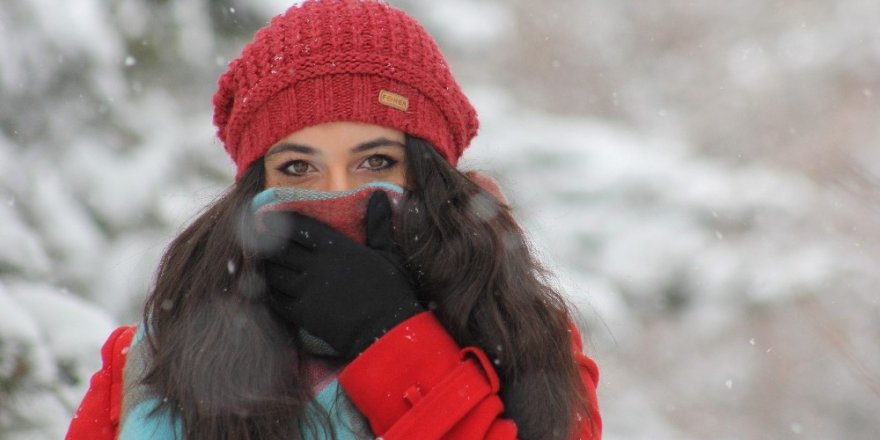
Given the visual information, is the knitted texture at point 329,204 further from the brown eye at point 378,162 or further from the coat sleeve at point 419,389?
the coat sleeve at point 419,389

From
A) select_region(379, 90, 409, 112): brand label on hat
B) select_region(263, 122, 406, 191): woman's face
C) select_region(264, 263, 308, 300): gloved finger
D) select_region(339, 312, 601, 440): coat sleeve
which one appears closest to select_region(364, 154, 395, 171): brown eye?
select_region(263, 122, 406, 191): woman's face

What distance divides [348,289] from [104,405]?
0.54 metres

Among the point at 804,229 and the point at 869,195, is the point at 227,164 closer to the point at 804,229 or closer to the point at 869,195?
the point at 869,195

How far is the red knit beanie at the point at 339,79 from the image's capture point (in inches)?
69.7

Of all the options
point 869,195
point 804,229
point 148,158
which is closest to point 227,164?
point 148,158

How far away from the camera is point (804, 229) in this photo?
12.1 ft

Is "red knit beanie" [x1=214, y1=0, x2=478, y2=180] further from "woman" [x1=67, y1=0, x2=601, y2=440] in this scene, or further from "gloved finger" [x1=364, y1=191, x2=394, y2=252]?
"gloved finger" [x1=364, y1=191, x2=394, y2=252]

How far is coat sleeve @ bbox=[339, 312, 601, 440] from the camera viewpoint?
57.5 inches

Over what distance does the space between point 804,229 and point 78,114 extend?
278 cm

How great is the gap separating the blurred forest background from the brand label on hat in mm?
394

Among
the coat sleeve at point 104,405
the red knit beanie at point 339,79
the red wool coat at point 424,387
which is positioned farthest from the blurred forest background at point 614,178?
the red wool coat at point 424,387

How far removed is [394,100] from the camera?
5.90 feet

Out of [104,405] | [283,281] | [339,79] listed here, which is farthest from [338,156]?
[104,405]

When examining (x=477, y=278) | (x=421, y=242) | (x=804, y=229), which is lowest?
(x=804, y=229)
